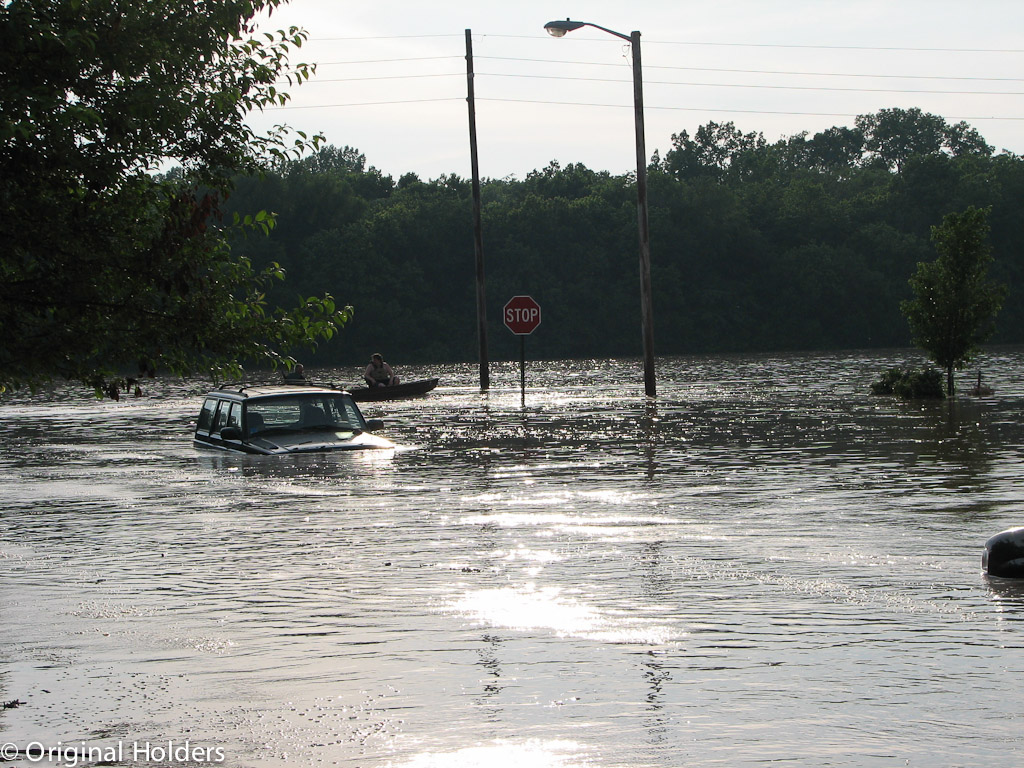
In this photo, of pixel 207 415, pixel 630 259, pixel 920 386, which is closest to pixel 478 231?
pixel 920 386

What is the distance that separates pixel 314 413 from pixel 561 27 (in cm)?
1659

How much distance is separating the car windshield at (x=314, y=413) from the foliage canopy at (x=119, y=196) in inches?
415

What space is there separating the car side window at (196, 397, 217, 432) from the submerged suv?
81 cm

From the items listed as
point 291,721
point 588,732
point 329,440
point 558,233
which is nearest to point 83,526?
point 329,440

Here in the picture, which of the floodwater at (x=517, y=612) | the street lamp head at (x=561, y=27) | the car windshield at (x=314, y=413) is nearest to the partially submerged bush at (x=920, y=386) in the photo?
the street lamp head at (x=561, y=27)

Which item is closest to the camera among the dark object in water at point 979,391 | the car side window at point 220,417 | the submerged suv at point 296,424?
the submerged suv at point 296,424

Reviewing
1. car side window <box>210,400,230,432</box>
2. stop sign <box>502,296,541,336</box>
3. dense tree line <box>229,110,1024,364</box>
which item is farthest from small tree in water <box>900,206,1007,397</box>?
dense tree line <box>229,110,1024,364</box>

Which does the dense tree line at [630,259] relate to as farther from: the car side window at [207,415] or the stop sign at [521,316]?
the car side window at [207,415]

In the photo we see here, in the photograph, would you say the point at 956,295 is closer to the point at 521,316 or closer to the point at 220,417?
the point at 521,316

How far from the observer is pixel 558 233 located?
113 m

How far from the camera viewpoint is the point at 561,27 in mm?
33719

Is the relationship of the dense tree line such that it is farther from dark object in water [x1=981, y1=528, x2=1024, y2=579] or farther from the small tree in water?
dark object in water [x1=981, y1=528, x2=1024, y2=579]

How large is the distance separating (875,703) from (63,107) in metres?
5.55

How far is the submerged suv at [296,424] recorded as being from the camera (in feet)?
64.5
